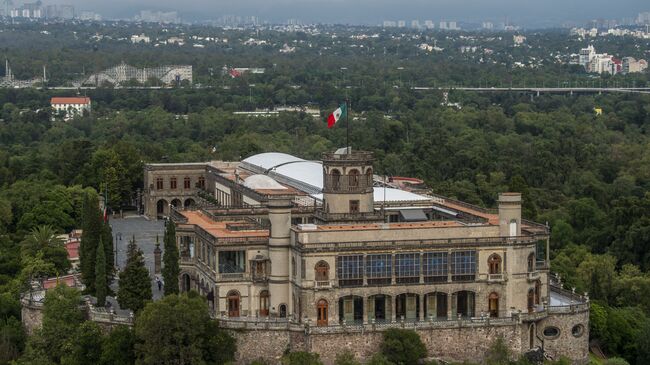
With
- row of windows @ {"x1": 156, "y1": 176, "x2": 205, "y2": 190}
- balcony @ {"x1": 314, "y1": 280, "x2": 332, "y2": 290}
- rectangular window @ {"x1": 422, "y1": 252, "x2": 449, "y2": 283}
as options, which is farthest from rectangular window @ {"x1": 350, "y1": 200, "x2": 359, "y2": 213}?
row of windows @ {"x1": 156, "y1": 176, "x2": 205, "y2": 190}

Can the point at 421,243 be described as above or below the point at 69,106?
above

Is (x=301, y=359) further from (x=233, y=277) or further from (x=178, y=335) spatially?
(x=233, y=277)

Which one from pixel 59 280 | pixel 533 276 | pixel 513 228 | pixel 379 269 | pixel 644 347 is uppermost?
pixel 513 228

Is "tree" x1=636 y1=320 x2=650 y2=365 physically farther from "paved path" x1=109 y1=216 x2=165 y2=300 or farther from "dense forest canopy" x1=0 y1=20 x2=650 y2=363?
"paved path" x1=109 y1=216 x2=165 y2=300

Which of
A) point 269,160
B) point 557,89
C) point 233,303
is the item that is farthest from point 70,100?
point 233,303

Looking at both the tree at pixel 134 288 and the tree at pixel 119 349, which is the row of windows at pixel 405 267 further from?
the tree at pixel 119 349

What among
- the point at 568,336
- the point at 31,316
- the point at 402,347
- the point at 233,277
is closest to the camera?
the point at 402,347
